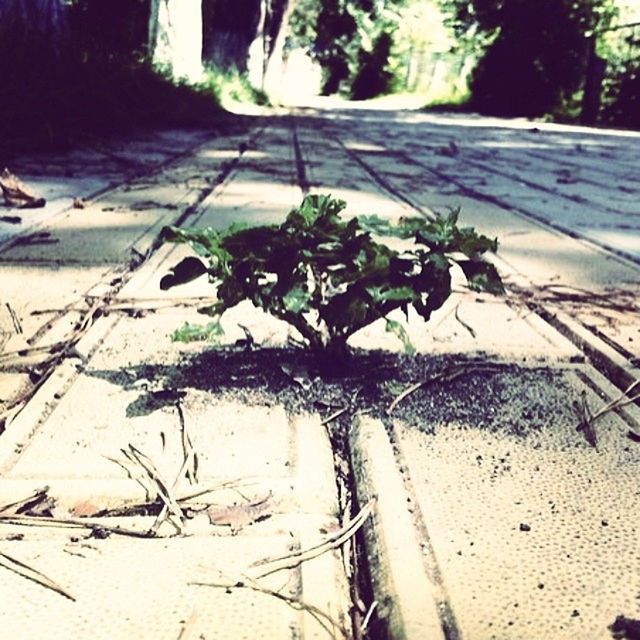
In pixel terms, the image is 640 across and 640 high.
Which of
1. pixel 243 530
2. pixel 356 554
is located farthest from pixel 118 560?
pixel 356 554

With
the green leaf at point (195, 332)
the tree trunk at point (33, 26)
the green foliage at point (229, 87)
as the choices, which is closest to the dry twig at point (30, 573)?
the green leaf at point (195, 332)

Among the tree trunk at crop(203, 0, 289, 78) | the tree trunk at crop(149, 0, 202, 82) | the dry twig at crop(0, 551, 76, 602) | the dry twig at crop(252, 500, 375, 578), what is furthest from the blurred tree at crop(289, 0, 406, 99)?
the dry twig at crop(0, 551, 76, 602)

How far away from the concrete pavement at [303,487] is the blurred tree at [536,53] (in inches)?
581

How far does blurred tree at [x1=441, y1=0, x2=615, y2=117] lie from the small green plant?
14842 millimetres

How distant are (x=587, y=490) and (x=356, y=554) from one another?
30 cm

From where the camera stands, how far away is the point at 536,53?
15.9 m

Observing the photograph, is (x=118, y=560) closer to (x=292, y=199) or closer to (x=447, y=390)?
(x=447, y=390)

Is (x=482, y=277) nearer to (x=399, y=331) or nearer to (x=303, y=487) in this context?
(x=399, y=331)

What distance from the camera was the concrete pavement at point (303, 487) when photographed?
70 cm

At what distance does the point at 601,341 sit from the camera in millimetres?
1441

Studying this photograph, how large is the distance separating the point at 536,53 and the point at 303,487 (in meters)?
16.6

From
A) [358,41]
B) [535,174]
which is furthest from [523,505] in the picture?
[358,41]

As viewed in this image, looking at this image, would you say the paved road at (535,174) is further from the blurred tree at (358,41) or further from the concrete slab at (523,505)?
the blurred tree at (358,41)

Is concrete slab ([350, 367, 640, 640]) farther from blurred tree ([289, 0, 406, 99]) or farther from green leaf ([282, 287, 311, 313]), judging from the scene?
blurred tree ([289, 0, 406, 99])
